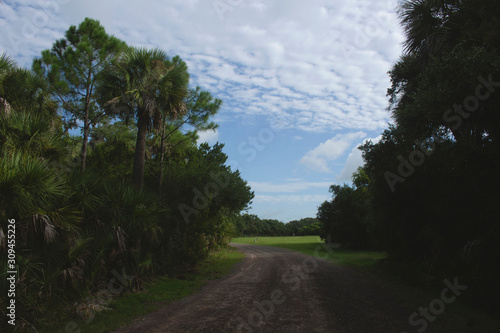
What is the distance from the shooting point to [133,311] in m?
8.19

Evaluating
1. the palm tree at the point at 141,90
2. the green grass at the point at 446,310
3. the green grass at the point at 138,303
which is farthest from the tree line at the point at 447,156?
the palm tree at the point at 141,90

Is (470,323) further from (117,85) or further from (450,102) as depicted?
(117,85)

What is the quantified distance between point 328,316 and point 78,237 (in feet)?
21.3

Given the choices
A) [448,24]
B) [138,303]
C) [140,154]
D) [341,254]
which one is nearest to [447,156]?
[448,24]

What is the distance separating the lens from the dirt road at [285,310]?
6.69 m

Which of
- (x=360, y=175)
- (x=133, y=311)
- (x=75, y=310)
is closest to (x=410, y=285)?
(x=133, y=311)

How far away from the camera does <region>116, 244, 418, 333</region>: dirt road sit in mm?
6691

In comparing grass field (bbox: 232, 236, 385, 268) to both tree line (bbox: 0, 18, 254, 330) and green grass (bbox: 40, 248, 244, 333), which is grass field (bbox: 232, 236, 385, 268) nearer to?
tree line (bbox: 0, 18, 254, 330)

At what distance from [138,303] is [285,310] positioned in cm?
421

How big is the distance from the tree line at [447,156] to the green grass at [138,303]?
26.8 feet

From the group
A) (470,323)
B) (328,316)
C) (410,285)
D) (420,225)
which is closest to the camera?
(470,323)

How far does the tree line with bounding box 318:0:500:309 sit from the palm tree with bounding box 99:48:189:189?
9474 millimetres

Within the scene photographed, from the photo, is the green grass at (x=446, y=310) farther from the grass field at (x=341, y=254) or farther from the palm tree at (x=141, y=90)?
the palm tree at (x=141, y=90)

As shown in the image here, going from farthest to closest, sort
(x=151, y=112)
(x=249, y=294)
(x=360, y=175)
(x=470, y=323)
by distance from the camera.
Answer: (x=360, y=175)
(x=151, y=112)
(x=249, y=294)
(x=470, y=323)
